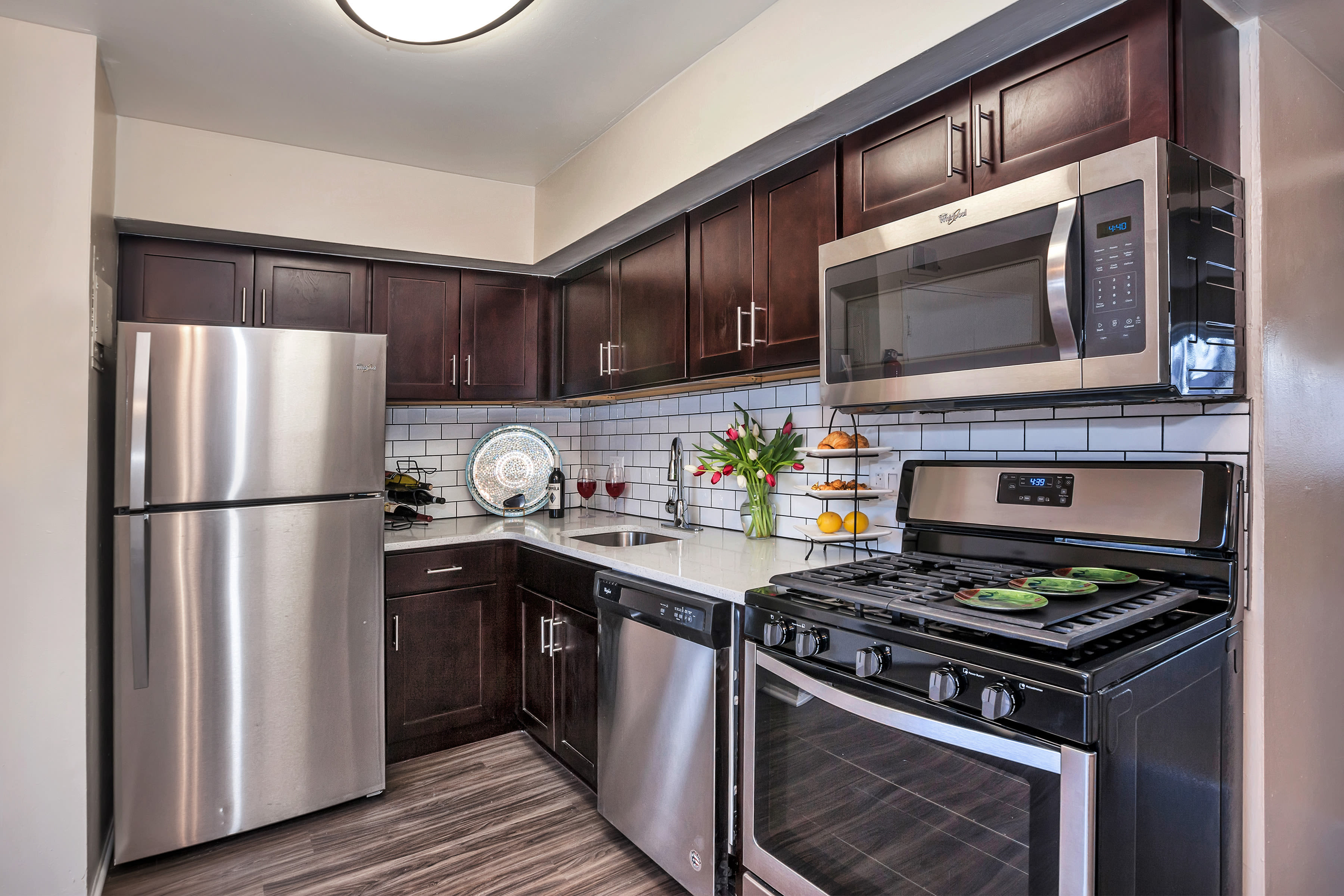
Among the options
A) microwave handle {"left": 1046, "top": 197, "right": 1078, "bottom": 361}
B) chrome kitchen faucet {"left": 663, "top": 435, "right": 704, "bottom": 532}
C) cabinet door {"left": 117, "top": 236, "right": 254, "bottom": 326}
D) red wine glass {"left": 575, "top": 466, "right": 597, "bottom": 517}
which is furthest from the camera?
red wine glass {"left": 575, "top": 466, "right": 597, "bottom": 517}

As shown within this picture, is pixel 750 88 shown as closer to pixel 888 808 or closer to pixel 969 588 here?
pixel 969 588

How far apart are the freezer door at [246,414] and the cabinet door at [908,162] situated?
1.63 metres

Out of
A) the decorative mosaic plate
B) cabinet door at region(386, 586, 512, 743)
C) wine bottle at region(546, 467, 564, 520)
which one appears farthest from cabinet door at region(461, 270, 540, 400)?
cabinet door at region(386, 586, 512, 743)

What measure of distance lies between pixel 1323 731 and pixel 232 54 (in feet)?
11.1

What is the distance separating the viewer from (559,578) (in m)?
2.57

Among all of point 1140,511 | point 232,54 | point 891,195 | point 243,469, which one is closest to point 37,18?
point 232,54

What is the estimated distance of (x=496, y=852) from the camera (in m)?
2.19

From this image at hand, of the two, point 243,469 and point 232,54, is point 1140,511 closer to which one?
point 243,469

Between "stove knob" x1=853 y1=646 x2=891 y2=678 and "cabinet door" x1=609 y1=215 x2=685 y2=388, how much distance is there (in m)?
1.36

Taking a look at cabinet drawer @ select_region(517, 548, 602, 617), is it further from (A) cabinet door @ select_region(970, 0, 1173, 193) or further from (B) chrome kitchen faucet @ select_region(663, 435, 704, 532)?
(A) cabinet door @ select_region(970, 0, 1173, 193)

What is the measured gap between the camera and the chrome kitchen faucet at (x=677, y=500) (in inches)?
117

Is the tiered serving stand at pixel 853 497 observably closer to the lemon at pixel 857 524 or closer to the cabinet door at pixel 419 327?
the lemon at pixel 857 524

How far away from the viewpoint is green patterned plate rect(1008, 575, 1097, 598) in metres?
1.33

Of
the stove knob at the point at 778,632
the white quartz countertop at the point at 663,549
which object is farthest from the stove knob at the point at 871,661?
the white quartz countertop at the point at 663,549
